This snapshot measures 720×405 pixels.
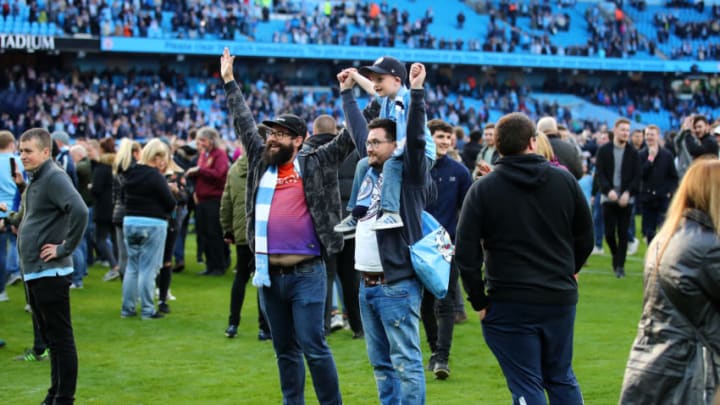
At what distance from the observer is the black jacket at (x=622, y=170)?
13000mm

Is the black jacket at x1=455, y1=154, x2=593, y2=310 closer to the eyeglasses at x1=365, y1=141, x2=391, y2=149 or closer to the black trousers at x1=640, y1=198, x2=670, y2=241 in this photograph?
the eyeglasses at x1=365, y1=141, x2=391, y2=149

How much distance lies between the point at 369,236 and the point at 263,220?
0.68 meters

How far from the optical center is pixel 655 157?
14133mm

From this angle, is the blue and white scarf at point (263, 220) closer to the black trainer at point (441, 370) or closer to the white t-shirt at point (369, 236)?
the white t-shirt at point (369, 236)

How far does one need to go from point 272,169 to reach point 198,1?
3682 cm

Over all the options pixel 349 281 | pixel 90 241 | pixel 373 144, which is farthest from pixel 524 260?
pixel 90 241

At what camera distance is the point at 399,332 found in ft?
18.0

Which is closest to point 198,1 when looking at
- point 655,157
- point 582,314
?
point 655,157

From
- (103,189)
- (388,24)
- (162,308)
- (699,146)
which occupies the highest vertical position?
(388,24)

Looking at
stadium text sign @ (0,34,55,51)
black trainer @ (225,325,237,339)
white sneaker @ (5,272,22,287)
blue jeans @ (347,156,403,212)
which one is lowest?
white sneaker @ (5,272,22,287)

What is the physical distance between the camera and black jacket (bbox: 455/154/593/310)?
4.86m

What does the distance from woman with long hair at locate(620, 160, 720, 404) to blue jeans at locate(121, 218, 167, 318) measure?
23.3 ft

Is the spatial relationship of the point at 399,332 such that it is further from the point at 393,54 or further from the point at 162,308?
the point at 393,54

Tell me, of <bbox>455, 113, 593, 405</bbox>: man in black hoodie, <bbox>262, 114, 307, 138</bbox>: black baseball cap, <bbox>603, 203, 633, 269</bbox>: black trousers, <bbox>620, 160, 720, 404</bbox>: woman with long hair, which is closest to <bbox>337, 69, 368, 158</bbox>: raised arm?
<bbox>262, 114, 307, 138</bbox>: black baseball cap
